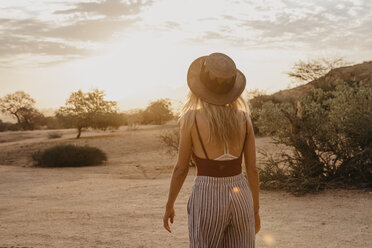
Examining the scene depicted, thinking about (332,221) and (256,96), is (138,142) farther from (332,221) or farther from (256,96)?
(332,221)

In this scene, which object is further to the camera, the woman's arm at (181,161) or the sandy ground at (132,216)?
the sandy ground at (132,216)

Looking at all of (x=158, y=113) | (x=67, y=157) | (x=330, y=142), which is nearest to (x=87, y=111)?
(x=67, y=157)

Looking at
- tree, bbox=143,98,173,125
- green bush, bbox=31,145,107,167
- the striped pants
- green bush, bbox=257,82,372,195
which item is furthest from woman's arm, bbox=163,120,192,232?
tree, bbox=143,98,173,125

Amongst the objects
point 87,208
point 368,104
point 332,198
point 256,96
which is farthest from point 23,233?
point 256,96

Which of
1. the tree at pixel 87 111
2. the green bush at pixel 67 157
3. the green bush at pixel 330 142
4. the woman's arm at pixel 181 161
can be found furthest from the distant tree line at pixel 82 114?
the woman's arm at pixel 181 161

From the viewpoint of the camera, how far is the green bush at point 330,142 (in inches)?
303

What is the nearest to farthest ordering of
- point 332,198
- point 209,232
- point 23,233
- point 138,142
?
point 209,232, point 23,233, point 332,198, point 138,142

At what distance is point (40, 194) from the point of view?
8.99 meters

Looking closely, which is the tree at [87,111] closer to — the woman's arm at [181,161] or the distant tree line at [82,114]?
the distant tree line at [82,114]

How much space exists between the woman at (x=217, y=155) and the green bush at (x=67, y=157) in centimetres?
1339

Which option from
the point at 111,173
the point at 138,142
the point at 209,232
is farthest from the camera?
the point at 138,142

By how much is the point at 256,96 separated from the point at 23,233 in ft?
65.3

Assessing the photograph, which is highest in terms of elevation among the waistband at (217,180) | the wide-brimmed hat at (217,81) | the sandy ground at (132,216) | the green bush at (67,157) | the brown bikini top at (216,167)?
the wide-brimmed hat at (217,81)

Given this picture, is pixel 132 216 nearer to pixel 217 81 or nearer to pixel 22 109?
pixel 217 81
